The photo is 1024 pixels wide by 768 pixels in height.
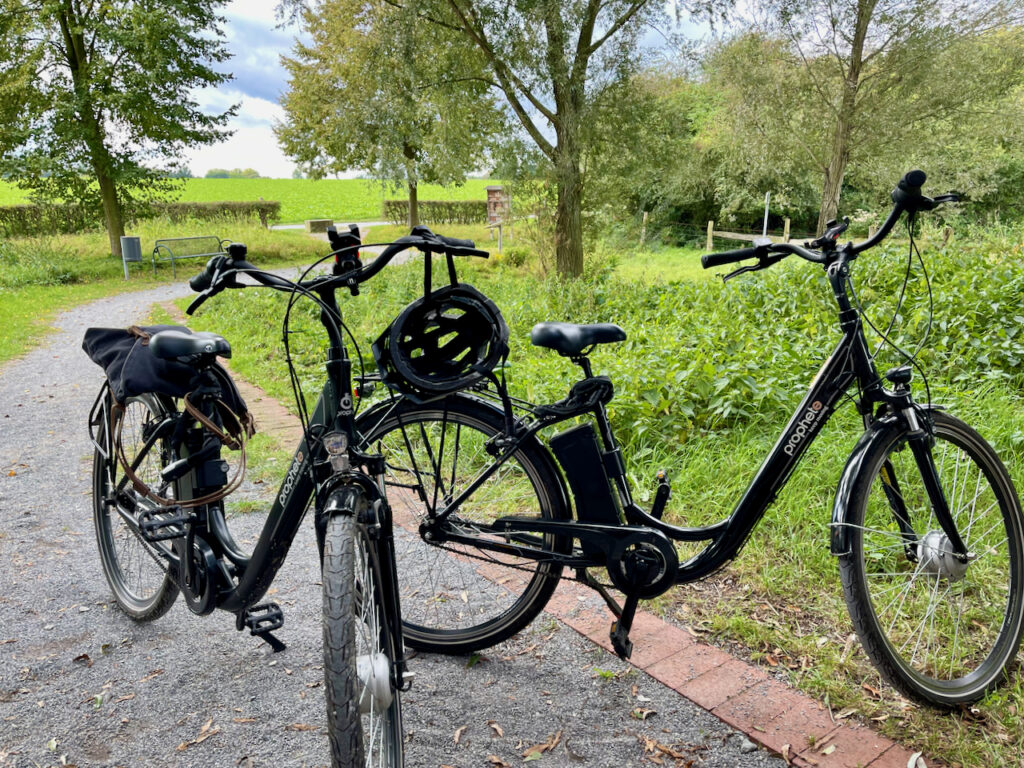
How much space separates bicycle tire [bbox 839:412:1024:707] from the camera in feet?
6.64

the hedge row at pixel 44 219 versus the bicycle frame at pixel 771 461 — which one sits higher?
the hedge row at pixel 44 219

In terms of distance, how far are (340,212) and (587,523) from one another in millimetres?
37094

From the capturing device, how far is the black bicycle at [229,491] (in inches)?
63.1

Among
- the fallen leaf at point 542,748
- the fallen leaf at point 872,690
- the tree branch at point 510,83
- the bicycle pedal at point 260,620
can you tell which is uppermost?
the tree branch at point 510,83

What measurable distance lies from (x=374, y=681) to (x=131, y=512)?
153 centimetres

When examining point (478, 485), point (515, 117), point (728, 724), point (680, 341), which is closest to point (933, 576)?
point (728, 724)

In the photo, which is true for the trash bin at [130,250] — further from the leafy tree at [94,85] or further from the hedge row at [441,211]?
the hedge row at [441,211]

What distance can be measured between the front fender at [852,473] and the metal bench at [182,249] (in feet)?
50.8

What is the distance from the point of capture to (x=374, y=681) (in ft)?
5.51

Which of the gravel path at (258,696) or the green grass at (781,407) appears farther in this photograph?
the green grass at (781,407)

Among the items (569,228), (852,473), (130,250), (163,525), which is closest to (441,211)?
(130,250)

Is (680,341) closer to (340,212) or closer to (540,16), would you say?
(540,16)

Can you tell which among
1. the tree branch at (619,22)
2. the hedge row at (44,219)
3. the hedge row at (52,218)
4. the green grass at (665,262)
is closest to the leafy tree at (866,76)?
the tree branch at (619,22)

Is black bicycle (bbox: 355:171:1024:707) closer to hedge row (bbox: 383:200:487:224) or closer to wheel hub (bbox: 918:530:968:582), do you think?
wheel hub (bbox: 918:530:968:582)
